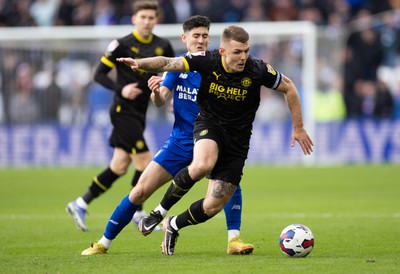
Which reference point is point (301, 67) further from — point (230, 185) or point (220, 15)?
point (230, 185)

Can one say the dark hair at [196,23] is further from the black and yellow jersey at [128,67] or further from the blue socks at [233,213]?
the black and yellow jersey at [128,67]

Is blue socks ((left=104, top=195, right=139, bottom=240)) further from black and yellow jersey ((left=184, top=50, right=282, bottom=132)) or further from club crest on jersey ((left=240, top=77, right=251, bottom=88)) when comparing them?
club crest on jersey ((left=240, top=77, right=251, bottom=88))

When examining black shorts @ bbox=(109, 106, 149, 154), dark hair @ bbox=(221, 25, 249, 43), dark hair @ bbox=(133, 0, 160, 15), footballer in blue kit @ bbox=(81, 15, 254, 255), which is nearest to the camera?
dark hair @ bbox=(221, 25, 249, 43)

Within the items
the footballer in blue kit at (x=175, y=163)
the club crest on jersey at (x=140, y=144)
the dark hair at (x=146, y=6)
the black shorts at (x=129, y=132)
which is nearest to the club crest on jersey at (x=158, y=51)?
the dark hair at (x=146, y=6)

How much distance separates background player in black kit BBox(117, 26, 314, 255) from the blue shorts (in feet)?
1.60

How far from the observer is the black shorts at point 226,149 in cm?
901

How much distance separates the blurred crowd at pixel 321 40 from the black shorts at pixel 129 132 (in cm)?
1153

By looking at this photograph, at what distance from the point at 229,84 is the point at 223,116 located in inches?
14.4

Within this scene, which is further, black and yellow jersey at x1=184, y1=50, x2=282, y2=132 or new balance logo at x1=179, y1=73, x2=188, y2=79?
new balance logo at x1=179, y1=73, x2=188, y2=79

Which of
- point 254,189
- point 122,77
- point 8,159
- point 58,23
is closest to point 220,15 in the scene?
point 58,23

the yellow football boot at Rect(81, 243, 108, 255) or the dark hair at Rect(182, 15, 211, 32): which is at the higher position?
the dark hair at Rect(182, 15, 211, 32)

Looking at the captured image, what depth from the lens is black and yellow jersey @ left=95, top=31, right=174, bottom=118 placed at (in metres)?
12.1

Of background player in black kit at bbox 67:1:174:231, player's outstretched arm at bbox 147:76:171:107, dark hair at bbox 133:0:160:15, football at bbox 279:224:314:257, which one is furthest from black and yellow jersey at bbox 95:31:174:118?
football at bbox 279:224:314:257

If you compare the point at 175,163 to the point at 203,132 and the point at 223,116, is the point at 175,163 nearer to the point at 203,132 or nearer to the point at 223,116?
the point at 203,132
